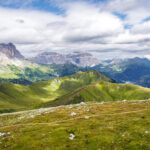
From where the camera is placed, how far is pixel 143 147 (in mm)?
26141

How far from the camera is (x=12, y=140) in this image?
32.9 meters

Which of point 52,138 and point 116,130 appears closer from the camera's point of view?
point 52,138

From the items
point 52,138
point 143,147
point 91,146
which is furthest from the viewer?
point 52,138

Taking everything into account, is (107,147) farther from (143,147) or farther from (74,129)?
(74,129)

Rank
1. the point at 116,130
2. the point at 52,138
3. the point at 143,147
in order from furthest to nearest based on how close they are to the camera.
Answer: the point at 116,130 < the point at 52,138 < the point at 143,147

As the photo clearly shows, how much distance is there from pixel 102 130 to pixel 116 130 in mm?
3019

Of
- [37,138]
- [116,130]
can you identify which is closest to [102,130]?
[116,130]

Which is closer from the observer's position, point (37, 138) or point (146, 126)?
point (37, 138)

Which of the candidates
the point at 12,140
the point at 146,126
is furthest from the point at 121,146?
the point at 12,140

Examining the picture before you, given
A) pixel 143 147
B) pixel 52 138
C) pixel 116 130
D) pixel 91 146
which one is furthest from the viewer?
pixel 116 130

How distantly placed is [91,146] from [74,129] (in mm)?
8811

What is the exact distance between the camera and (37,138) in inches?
1292

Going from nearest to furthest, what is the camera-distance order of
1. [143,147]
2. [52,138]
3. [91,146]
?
[143,147], [91,146], [52,138]

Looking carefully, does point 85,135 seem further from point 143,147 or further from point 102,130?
point 143,147
